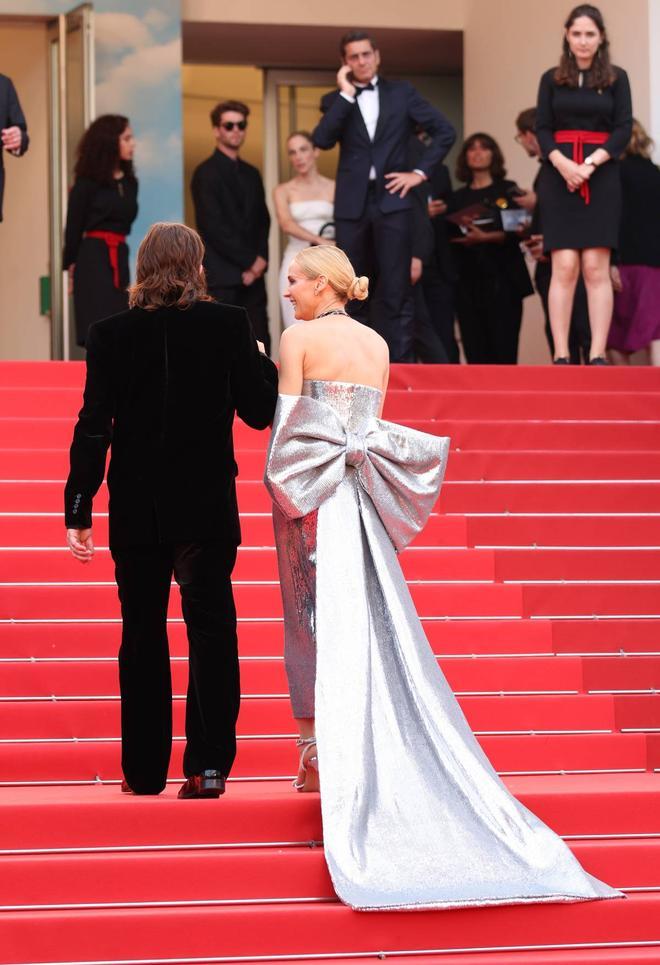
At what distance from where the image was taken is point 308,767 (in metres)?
5.27

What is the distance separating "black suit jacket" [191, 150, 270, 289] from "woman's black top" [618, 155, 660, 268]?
80.5 inches

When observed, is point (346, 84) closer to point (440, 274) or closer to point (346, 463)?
point (440, 274)

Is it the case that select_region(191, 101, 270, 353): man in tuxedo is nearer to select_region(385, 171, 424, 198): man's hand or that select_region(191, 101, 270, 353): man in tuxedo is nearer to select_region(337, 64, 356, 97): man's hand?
select_region(337, 64, 356, 97): man's hand

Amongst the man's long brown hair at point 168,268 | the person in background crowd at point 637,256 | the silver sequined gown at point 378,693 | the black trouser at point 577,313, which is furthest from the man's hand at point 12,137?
the silver sequined gown at point 378,693

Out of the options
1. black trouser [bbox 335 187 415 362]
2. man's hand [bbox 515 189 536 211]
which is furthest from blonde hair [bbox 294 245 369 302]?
man's hand [bbox 515 189 536 211]

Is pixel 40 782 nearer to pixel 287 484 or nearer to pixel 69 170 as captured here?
pixel 287 484

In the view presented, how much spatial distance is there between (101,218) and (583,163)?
2.59m

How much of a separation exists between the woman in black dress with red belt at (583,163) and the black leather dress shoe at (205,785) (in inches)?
188

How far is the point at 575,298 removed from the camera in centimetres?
1074

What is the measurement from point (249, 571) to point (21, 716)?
1290 mm

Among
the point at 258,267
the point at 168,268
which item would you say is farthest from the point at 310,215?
the point at 168,268

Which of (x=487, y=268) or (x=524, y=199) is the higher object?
(x=524, y=199)

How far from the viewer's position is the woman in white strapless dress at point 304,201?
10.6m

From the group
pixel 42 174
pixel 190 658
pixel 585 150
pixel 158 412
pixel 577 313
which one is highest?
pixel 42 174
